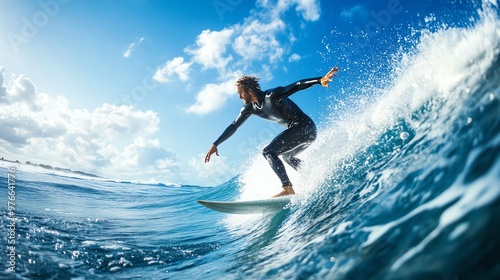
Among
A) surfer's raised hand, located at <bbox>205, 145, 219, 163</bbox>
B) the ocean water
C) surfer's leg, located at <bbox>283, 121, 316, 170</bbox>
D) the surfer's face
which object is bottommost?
the ocean water

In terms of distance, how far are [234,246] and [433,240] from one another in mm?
3929

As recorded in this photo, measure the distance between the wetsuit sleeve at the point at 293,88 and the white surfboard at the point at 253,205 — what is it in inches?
78.2

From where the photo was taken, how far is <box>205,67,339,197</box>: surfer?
18.5 feet

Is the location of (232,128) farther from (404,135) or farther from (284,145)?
(404,135)

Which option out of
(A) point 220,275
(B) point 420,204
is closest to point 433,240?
(B) point 420,204

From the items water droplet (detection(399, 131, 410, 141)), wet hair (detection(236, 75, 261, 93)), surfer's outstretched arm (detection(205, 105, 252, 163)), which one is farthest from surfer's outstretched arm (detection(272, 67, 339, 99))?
water droplet (detection(399, 131, 410, 141))

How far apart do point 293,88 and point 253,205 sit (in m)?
2.46

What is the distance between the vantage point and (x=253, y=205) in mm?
5863

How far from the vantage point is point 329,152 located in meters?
7.47

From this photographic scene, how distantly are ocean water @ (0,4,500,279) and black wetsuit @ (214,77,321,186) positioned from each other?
85 cm

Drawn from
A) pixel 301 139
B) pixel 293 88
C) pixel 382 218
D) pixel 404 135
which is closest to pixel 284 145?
pixel 301 139

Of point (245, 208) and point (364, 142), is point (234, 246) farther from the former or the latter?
point (364, 142)

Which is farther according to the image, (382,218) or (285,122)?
(285,122)

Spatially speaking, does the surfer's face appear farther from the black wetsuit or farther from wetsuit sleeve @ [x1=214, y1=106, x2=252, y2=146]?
wetsuit sleeve @ [x1=214, y1=106, x2=252, y2=146]
